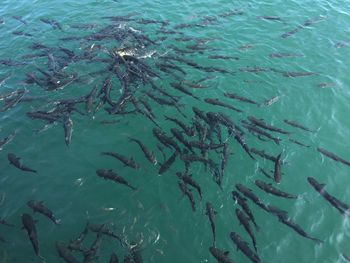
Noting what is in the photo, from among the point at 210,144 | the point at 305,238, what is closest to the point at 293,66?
the point at 210,144

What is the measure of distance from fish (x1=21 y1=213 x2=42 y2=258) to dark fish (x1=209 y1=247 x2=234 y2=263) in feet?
16.8

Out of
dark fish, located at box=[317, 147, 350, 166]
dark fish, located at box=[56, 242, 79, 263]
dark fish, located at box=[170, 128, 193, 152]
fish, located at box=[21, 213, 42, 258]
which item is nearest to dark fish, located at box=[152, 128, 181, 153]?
dark fish, located at box=[170, 128, 193, 152]

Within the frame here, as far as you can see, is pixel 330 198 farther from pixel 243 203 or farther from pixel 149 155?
pixel 149 155

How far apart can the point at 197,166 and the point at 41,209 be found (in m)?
5.40

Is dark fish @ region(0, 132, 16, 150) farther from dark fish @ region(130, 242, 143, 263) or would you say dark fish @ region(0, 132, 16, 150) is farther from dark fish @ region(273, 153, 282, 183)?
dark fish @ region(273, 153, 282, 183)

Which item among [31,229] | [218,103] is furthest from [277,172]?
[31,229]

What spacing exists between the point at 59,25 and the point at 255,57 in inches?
484

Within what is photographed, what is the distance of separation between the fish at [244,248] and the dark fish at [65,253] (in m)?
4.56

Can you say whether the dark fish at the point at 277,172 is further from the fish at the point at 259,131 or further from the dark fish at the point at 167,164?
→ the dark fish at the point at 167,164

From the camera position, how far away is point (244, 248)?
9969mm

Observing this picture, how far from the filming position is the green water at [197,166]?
416 inches

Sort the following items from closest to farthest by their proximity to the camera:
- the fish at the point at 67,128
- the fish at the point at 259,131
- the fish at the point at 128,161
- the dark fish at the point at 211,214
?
the dark fish at the point at 211,214, the fish at the point at 128,161, the fish at the point at 259,131, the fish at the point at 67,128

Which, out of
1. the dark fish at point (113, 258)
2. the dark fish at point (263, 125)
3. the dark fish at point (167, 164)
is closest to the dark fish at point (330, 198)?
the dark fish at point (263, 125)

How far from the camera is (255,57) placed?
18047 mm
